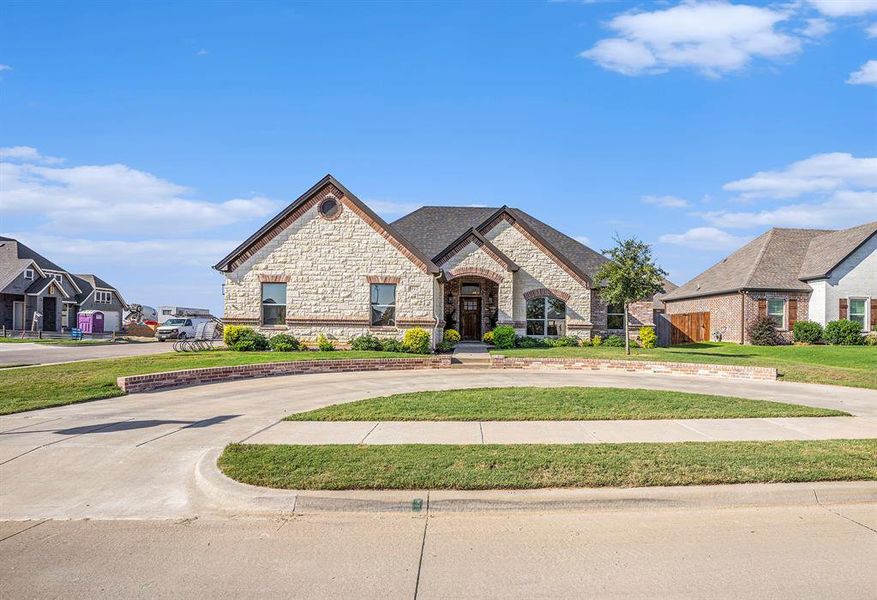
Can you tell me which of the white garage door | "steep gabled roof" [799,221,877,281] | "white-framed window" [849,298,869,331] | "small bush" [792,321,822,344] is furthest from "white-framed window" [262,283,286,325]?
the white garage door

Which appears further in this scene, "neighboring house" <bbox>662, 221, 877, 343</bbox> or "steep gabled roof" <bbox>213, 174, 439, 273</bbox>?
"neighboring house" <bbox>662, 221, 877, 343</bbox>

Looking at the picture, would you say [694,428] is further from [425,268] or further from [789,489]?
[425,268]

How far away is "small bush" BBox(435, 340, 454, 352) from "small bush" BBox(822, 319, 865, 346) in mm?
20242

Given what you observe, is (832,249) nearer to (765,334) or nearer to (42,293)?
(765,334)

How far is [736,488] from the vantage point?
6.45 meters

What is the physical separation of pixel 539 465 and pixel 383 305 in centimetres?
1872

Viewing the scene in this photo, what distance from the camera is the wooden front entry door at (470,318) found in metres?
31.9

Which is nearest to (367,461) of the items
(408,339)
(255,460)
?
(255,460)

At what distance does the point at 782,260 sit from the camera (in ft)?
118

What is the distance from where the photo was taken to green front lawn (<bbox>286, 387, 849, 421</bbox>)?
417 inches

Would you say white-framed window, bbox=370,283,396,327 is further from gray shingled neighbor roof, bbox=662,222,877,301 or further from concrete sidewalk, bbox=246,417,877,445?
gray shingled neighbor roof, bbox=662,222,877,301

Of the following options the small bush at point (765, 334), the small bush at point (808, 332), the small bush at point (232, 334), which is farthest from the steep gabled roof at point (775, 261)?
the small bush at point (232, 334)

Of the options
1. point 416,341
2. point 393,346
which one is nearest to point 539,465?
point 416,341

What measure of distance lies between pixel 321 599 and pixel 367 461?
295 cm
